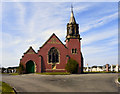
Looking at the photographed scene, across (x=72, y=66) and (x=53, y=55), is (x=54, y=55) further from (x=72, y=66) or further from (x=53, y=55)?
(x=72, y=66)

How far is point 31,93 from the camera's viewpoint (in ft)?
36.0

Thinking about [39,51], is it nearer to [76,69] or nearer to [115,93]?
[76,69]

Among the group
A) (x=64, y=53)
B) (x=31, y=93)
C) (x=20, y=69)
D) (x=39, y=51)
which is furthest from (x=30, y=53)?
(x=31, y=93)

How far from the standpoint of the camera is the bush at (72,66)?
38.0 m

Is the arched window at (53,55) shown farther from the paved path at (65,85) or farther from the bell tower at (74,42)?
the paved path at (65,85)

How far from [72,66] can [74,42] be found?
7788mm

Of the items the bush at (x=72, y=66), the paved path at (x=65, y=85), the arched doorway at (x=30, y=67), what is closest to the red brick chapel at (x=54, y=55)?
the arched doorway at (x=30, y=67)

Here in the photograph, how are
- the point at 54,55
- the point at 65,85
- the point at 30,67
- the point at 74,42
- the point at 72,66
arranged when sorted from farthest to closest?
the point at 74,42
the point at 54,55
the point at 30,67
the point at 72,66
the point at 65,85

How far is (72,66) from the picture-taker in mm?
38062

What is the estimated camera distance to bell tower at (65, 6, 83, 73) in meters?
41.8

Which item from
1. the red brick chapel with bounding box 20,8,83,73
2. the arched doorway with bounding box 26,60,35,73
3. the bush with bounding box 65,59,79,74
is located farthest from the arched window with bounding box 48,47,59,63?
the arched doorway with bounding box 26,60,35,73

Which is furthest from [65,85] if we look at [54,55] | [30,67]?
[30,67]

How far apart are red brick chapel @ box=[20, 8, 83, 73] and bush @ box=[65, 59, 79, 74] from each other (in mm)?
→ 2417

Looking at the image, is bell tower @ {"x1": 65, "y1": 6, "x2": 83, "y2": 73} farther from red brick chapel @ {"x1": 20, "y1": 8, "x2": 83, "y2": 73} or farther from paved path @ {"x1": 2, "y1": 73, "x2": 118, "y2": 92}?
paved path @ {"x1": 2, "y1": 73, "x2": 118, "y2": 92}
